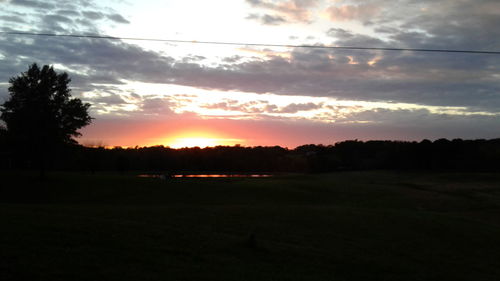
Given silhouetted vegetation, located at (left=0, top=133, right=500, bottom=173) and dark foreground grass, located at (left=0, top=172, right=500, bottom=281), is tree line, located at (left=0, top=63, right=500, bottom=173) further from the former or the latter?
dark foreground grass, located at (left=0, top=172, right=500, bottom=281)

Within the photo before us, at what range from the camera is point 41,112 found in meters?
47.1

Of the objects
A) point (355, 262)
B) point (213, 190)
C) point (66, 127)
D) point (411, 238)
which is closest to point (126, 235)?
point (355, 262)

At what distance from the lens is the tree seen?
46594 mm

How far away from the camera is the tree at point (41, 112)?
46.6 m

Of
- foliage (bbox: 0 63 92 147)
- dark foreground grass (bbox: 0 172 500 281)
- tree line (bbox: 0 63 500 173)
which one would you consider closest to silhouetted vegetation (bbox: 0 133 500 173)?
tree line (bbox: 0 63 500 173)

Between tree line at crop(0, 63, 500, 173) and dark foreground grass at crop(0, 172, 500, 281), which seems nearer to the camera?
dark foreground grass at crop(0, 172, 500, 281)

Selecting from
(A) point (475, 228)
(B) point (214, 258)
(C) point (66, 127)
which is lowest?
(A) point (475, 228)

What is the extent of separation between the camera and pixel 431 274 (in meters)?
15.6

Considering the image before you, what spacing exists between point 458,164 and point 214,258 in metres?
94.7

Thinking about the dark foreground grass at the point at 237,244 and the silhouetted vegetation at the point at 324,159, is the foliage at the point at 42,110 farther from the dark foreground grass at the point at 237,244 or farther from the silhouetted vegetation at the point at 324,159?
the silhouetted vegetation at the point at 324,159

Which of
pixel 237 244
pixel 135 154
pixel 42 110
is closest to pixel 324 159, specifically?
pixel 135 154

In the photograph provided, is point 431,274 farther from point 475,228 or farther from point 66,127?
point 66,127

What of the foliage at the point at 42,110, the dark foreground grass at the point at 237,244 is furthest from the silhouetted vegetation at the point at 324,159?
the dark foreground grass at the point at 237,244

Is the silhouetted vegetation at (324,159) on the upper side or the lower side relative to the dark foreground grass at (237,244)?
upper
